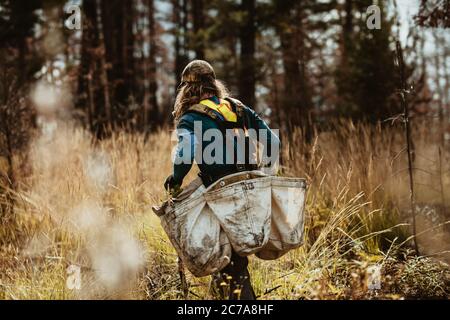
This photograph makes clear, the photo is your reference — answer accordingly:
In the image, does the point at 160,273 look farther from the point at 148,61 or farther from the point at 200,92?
the point at 148,61

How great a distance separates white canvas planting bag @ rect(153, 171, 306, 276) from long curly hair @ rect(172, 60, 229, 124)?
22.1 inches

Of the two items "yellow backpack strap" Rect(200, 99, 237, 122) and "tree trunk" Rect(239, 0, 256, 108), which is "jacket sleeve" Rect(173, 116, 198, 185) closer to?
"yellow backpack strap" Rect(200, 99, 237, 122)

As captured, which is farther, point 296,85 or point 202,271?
point 296,85

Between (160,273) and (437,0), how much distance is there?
11.9ft

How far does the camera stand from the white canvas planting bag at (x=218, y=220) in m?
2.32

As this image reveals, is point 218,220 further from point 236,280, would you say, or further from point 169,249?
point 169,249

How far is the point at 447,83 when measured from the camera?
918 inches

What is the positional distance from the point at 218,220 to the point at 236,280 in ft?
1.43

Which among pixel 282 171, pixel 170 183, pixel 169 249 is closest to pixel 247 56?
pixel 282 171

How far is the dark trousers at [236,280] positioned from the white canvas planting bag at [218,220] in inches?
8.2

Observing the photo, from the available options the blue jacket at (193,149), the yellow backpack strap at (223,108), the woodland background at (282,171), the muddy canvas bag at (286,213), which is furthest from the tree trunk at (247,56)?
the muddy canvas bag at (286,213)

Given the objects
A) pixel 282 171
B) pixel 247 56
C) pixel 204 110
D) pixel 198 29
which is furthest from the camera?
pixel 198 29

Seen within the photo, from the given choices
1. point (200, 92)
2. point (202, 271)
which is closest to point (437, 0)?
point (200, 92)

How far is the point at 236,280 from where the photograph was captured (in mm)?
2578
